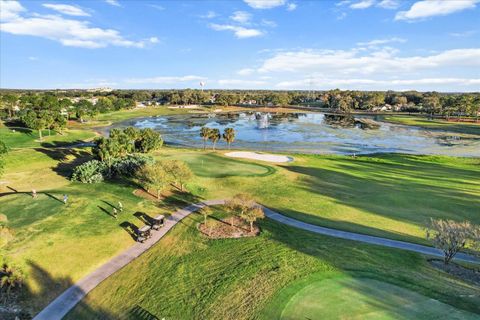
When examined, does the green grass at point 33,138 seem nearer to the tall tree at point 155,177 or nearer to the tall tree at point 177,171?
the tall tree at point 155,177

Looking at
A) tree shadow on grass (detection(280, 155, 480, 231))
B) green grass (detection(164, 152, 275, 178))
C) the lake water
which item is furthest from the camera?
the lake water

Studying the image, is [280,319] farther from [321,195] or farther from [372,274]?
[321,195]

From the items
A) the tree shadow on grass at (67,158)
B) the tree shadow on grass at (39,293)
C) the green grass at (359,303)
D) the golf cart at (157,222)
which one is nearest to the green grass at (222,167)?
the golf cart at (157,222)

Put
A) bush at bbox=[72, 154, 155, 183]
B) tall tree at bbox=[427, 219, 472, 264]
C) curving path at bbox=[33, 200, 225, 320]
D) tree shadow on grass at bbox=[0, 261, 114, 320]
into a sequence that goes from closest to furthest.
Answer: tree shadow on grass at bbox=[0, 261, 114, 320] → curving path at bbox=[33, 200, 225, 320] → tall tree at bbox=[427, 219, 472, 264] → bush at bbox=[72, 154, 155, 183]

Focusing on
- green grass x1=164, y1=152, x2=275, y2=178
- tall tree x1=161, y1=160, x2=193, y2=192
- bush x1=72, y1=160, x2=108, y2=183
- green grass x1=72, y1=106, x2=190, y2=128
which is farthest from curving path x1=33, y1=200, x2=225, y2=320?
green grass x1=72, y1=106, x2=190, y2=128

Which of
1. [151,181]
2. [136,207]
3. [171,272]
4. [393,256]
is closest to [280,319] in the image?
[171,272]

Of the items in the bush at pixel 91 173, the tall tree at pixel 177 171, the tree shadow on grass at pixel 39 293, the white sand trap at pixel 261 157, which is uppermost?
the tall tree at pixel 177 171

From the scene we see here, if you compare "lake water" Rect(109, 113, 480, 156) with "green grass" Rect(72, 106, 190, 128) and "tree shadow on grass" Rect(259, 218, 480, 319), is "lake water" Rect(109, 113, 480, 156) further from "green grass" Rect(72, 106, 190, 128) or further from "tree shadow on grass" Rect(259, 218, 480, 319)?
"tree shadow on grass" Rect(259, 218, 480, 319)
